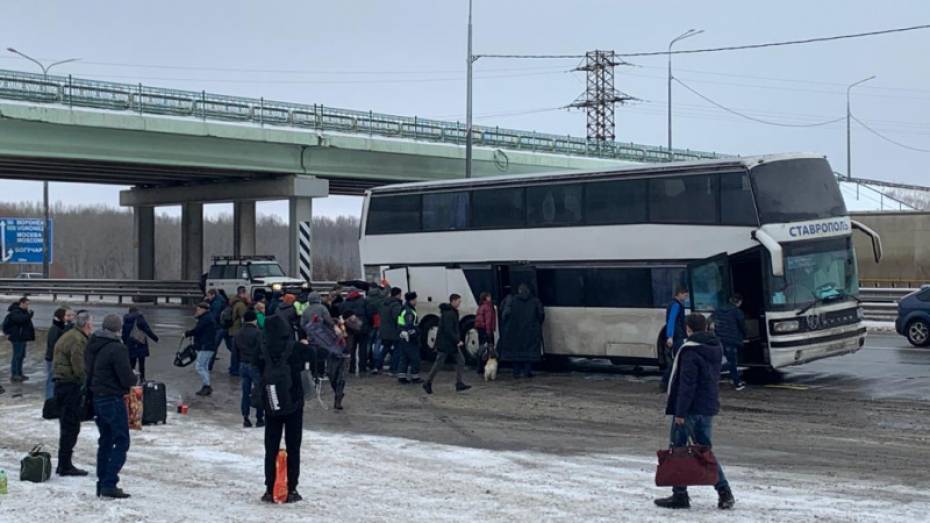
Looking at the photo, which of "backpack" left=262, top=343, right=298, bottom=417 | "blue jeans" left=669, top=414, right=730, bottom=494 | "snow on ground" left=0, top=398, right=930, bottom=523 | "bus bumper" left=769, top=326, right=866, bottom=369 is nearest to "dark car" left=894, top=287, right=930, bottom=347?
"bus bumper" left=769, top=326, right=866, bottom=369

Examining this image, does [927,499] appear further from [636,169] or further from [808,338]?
[636,169]

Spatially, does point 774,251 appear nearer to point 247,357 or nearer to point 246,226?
point 247,357

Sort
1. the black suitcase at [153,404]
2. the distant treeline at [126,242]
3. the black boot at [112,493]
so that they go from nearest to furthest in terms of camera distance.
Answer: the black boot at [112,493], the black suitcase at [153,404], the distant treeline at [126,242]

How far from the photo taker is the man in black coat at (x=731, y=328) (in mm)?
18750

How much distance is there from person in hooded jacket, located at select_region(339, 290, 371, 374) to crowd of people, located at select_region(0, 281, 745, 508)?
0.02 m

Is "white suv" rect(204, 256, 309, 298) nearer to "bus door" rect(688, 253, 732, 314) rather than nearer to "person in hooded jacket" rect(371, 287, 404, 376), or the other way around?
"person in hooded jacket" rect(371, 287, 404, 376)

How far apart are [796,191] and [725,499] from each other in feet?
36.3

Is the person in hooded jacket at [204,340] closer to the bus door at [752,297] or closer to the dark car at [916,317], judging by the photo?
the bus door at [752,297]

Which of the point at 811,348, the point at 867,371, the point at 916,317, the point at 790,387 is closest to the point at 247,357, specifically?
the point at 790,387

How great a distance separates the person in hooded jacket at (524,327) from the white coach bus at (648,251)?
34.5 inches

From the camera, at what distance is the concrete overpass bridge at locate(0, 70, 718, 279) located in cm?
3803

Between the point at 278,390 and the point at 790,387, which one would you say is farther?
the point at 790,387

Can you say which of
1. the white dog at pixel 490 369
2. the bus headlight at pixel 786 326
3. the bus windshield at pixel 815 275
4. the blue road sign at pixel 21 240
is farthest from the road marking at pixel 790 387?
the blue road sign at pixel 21 240

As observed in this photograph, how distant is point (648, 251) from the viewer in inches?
837
